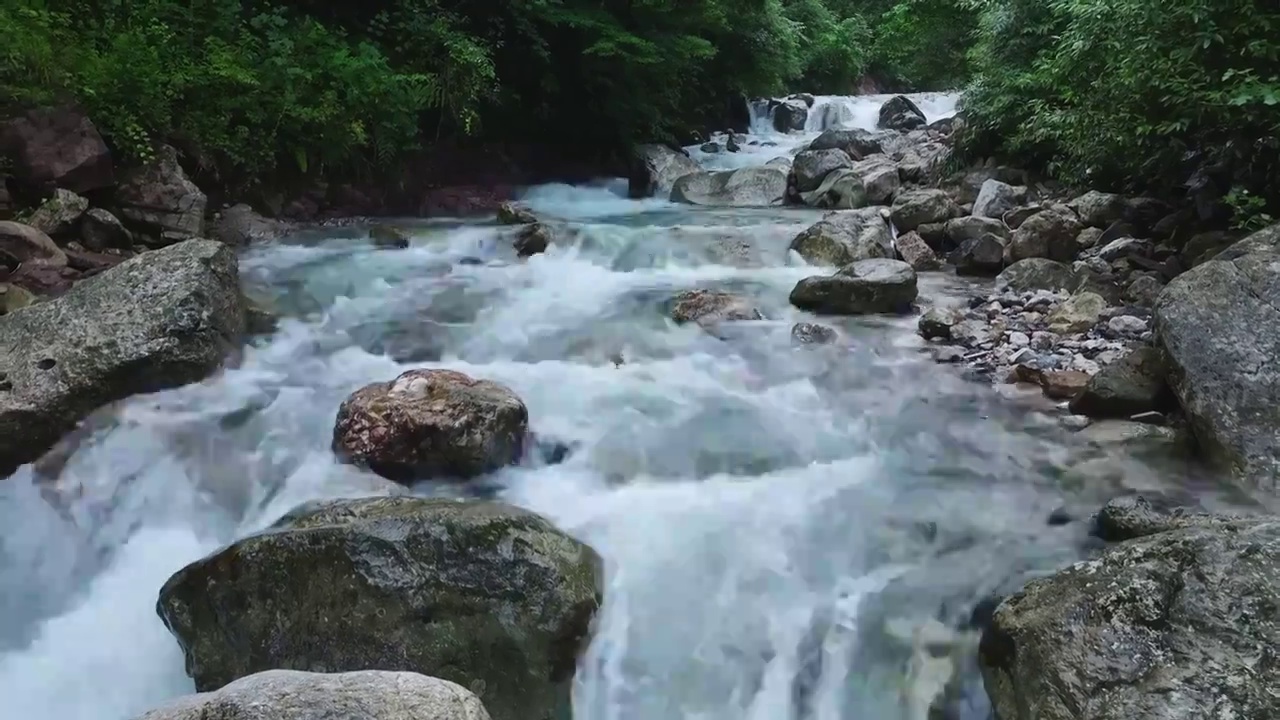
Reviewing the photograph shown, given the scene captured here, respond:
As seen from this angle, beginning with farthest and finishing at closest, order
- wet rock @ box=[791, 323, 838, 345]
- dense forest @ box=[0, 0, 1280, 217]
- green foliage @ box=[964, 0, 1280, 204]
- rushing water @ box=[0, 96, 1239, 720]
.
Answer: wet rock @ box=[791, 323, 838, 345] < dense forest @ box=[0, 0, 1280, 217] < green foliage @ box=[964, 0, 1280, 204] < rushing water @ box=[0, 96, 1239, 720]

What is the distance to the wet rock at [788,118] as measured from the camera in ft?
64.9

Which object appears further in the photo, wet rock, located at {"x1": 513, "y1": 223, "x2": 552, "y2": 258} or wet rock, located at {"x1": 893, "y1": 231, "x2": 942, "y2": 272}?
wet rock, located at {"x1": 513, "y1": 223, "x2": 552, "y2": 258}

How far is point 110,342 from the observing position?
5082mm

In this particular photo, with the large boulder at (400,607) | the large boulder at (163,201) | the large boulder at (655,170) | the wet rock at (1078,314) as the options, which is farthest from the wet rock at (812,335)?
the large boulder at (655,170)

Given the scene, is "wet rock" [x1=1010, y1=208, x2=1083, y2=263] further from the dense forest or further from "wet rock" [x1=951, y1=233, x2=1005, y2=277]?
the dense forest

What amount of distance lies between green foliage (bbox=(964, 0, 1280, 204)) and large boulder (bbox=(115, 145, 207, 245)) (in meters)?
8.00

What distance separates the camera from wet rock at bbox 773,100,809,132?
64.9 ft

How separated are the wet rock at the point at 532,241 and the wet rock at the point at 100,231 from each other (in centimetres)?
352

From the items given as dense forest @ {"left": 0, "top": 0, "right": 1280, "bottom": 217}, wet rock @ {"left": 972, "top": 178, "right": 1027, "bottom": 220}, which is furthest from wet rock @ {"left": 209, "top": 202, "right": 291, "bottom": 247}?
wet rock @ {"left": 972, "top": 178, "right": 1027, "bottom": 220}

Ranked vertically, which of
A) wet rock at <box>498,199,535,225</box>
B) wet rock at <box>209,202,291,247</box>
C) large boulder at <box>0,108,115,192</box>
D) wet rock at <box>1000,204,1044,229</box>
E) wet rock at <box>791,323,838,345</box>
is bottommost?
wet rock at <box>791,323,838,345</box>

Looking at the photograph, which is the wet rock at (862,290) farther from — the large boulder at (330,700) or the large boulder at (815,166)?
the large boulder at (815,166)

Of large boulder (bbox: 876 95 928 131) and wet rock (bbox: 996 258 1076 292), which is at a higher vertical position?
large boulder (bbox: 876 95 928 131)

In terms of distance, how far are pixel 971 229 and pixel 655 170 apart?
246 inches

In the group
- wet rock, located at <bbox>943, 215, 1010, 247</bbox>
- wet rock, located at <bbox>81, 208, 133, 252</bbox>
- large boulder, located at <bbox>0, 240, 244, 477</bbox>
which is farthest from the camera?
wet rock, located at <bbox>943, 215, 1010, 247</bbox>
